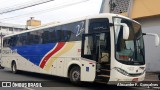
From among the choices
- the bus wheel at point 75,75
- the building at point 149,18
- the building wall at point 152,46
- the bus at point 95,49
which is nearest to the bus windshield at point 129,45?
the bus at point 95,49

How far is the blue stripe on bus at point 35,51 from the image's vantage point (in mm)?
17350

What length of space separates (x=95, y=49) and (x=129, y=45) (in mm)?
1525

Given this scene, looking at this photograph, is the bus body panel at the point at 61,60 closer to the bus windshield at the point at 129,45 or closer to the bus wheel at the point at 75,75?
the bus windshield at the point at 129,45

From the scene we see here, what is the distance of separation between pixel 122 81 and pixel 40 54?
724cm

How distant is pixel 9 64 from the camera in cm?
2317

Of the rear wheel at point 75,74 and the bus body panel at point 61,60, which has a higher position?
the bus body panel at point 61,60

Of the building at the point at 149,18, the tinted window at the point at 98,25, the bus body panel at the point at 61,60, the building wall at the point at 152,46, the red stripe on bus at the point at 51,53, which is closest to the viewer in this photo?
the bus body panel at the point at 61,60

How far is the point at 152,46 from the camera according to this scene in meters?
21.1

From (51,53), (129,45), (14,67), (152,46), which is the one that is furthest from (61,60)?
(152,46)

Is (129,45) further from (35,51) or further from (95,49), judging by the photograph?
(35,51)

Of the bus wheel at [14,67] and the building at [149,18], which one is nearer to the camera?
the building at [149,18]

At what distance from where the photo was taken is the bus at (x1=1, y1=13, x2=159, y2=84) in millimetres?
12391

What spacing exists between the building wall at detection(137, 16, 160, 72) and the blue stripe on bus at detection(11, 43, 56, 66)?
805 centimetres


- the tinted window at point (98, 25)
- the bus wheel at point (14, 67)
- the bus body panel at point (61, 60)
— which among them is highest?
the tinted window at point (98, 25)
